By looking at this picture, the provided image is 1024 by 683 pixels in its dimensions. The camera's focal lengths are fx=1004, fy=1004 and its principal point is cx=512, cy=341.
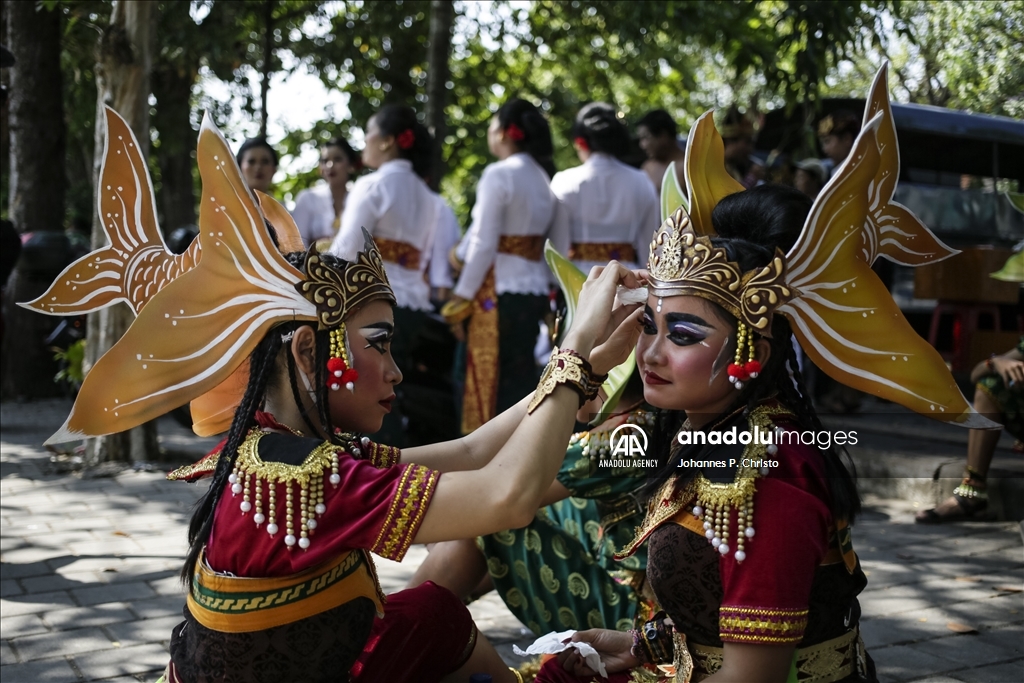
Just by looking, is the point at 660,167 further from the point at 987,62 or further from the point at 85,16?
the point at 85,16

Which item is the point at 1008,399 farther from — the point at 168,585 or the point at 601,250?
the point at 168,585

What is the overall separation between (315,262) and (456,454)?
68cm

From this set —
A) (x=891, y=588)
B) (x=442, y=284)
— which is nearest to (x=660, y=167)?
(x=442, y=284)

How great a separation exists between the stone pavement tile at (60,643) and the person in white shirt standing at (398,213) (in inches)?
78.5

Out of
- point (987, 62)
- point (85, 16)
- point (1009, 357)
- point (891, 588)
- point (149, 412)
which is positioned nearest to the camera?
point (149, 412)

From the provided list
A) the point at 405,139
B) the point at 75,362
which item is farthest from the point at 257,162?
the point at 75,362

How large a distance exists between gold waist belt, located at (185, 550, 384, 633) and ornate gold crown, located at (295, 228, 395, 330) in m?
0.51

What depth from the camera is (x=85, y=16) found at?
788cm

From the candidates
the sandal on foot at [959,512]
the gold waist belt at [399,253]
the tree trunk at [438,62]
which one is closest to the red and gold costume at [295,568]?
the gold waist belt at [399,253]

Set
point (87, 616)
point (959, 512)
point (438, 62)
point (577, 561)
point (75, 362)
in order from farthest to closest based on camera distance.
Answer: point (75, 362), point (438, 62), point (959, 512), point (87, 616), point (577, 561)

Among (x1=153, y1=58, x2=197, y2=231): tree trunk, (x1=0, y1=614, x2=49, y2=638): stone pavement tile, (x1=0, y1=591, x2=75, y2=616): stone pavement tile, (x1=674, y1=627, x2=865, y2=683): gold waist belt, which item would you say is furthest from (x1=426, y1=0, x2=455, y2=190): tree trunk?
(x1=674, y1=627, x2=865, y2=683): gold waist belt

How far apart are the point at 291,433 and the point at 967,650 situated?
2607mm

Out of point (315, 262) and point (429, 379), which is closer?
point (315, 262)

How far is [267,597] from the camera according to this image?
204 centimetres
